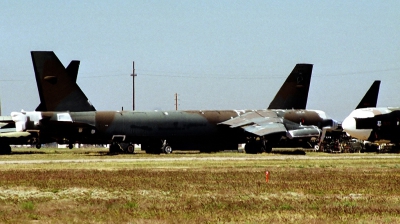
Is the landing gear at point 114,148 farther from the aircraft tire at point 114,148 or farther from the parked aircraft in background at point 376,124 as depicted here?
the parked aircraft in background at point 376,124

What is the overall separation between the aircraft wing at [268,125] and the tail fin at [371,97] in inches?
428

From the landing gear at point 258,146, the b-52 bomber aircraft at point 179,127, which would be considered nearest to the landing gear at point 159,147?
the b-52 bomber aircraft at point 179,127

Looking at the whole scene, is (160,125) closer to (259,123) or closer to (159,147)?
(159,147)

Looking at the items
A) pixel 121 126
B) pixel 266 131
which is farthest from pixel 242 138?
pixel 121 126

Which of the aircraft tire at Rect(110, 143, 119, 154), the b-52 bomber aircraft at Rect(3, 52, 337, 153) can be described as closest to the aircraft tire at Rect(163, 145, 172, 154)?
the b-52 bomber aircraft at Rect(3, 52, 337, 153)

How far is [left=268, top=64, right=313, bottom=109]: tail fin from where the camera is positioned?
77.7 meters

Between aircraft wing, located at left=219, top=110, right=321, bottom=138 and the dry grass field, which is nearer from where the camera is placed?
the dry grass field

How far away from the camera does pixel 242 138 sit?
73938 millimetres

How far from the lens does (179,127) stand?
7162cm

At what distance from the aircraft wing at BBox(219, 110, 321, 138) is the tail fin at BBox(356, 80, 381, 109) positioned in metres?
10.9

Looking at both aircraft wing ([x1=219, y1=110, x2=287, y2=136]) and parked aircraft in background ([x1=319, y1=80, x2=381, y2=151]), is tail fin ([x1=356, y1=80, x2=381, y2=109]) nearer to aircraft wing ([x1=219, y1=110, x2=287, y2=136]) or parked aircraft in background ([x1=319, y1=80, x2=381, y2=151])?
parked aircraft in background ([x1=319, y1=80, x2=381, y2=151])

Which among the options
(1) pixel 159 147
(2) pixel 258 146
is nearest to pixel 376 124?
(2) pixel 258 146

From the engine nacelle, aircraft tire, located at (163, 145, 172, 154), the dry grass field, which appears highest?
the engine nacelle

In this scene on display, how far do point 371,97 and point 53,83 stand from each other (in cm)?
3597
